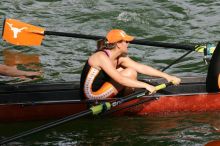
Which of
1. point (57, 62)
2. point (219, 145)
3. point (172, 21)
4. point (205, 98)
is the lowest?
point (219, 145)

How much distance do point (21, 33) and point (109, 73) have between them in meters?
3.72

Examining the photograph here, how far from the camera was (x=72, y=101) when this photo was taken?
28.1ft

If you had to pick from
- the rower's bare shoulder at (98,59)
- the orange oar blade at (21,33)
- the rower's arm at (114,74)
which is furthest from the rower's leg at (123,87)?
the orange oar blade at (21,33)

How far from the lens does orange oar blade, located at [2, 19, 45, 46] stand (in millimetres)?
11727

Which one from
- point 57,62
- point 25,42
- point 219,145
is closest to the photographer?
point 219,145

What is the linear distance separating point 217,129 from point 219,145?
6.69 ft

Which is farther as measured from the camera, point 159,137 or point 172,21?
point 172,21

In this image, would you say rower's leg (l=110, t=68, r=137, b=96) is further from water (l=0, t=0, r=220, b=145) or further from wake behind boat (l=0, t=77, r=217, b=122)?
water (l=0, t=0, r=220, b=145)

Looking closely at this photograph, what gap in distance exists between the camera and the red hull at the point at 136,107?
8656mm

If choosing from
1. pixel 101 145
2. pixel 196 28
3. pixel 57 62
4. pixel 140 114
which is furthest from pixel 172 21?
pixel 101 145

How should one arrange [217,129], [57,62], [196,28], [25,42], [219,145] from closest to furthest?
[219,145] → [217,129] → [25,42] → [57,62] → [196,28]

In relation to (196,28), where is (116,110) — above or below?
below

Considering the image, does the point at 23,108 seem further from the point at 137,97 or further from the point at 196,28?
the point at 196,28

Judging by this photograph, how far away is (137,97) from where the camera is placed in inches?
322
